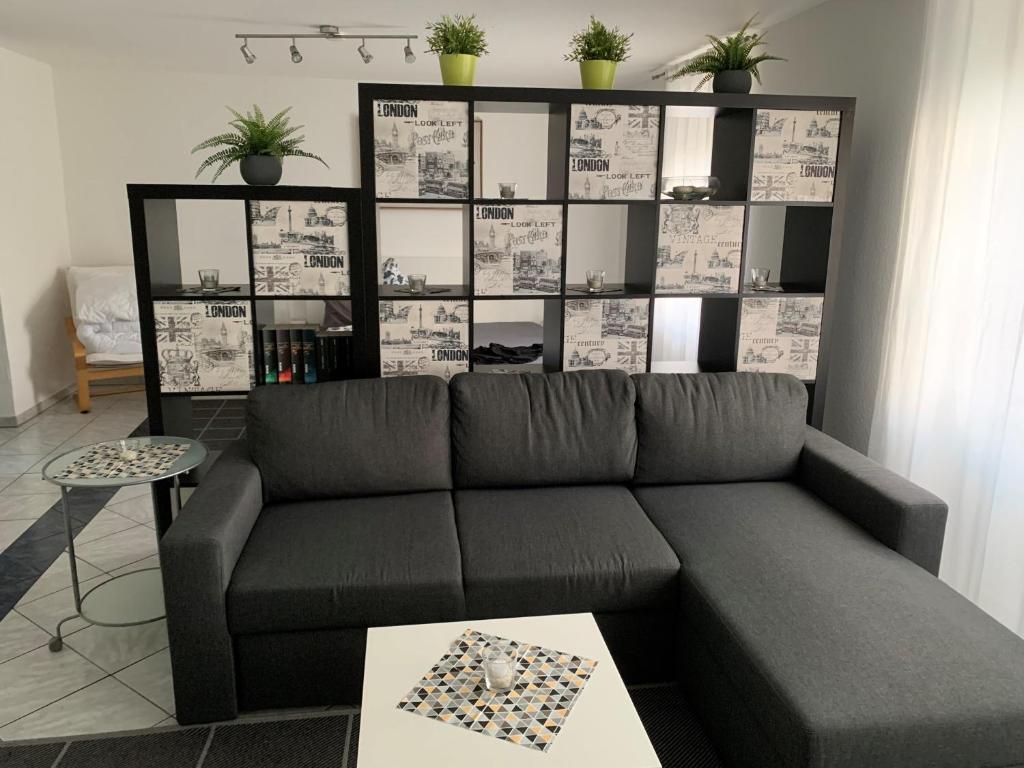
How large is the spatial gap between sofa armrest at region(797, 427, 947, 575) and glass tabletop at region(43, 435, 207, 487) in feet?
7.06

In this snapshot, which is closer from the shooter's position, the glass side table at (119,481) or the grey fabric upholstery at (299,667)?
the grey fabric upholstery at (299,667)

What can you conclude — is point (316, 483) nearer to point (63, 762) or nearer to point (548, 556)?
point (548, 556)

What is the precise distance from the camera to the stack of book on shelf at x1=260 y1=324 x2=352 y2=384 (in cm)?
304

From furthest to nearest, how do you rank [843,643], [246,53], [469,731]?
[246,53]
[843,643]
[469,731]

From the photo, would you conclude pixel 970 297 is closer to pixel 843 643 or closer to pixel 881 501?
pixel 881 501

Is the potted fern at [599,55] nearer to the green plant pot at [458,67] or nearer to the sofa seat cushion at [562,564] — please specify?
the green plant pot at [458,67]

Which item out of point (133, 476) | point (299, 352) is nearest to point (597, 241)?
point (299, 352)

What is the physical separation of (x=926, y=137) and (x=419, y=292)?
1.94 metres

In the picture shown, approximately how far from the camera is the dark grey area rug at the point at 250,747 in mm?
2117

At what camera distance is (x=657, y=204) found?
3.08 meters

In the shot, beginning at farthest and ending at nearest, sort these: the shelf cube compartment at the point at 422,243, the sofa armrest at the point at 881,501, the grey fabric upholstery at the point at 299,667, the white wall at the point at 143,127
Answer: the shelf cube compartment at the point at 422,243 < the white wall at the point at 143,127 < the sofa armrest at the point at 881,501 < the grey fabric upholstery at the point at 299,667

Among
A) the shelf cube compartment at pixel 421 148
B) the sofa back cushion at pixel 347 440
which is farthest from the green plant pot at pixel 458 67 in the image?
the sofa back cushion at pixel 347 440

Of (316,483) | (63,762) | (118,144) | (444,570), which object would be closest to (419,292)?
(316,483)

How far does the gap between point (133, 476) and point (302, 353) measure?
2.66 ft
